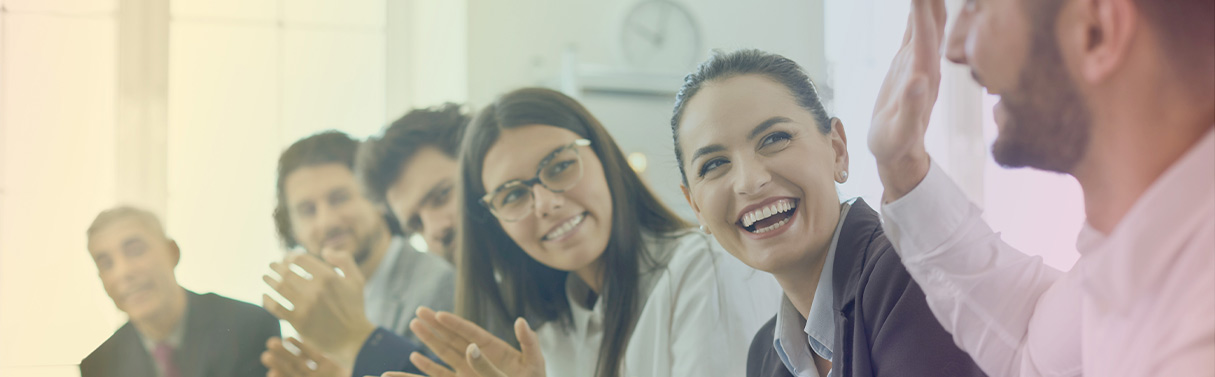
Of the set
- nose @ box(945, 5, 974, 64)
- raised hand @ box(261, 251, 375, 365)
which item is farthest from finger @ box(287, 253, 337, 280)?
nose @ box(945, 5, 974, 64)

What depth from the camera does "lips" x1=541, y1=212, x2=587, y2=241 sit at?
5.97 feet

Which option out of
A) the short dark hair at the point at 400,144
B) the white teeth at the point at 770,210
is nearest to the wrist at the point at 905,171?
the white teeth at the point at 770,210

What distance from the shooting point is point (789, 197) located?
138 centimetres

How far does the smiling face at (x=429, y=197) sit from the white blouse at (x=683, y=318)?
0.31 metres

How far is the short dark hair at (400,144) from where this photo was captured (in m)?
1.96

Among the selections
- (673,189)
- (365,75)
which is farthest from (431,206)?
Result: (673,189)

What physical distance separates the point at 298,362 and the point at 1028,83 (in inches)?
63.1

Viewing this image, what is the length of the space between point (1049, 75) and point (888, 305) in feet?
1.41

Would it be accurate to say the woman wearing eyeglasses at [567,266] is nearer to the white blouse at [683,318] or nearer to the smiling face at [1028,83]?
the white blouse at [683,318]

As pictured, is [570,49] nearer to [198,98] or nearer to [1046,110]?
[198,98]

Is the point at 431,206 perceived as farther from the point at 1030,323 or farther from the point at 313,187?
the point at 1030,323

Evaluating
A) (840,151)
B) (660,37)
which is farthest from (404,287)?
(840,151)

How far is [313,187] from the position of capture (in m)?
2.02

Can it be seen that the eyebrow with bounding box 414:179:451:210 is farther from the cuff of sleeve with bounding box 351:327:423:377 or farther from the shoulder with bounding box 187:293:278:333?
the shoulder with bounding box 187:293:278:333
